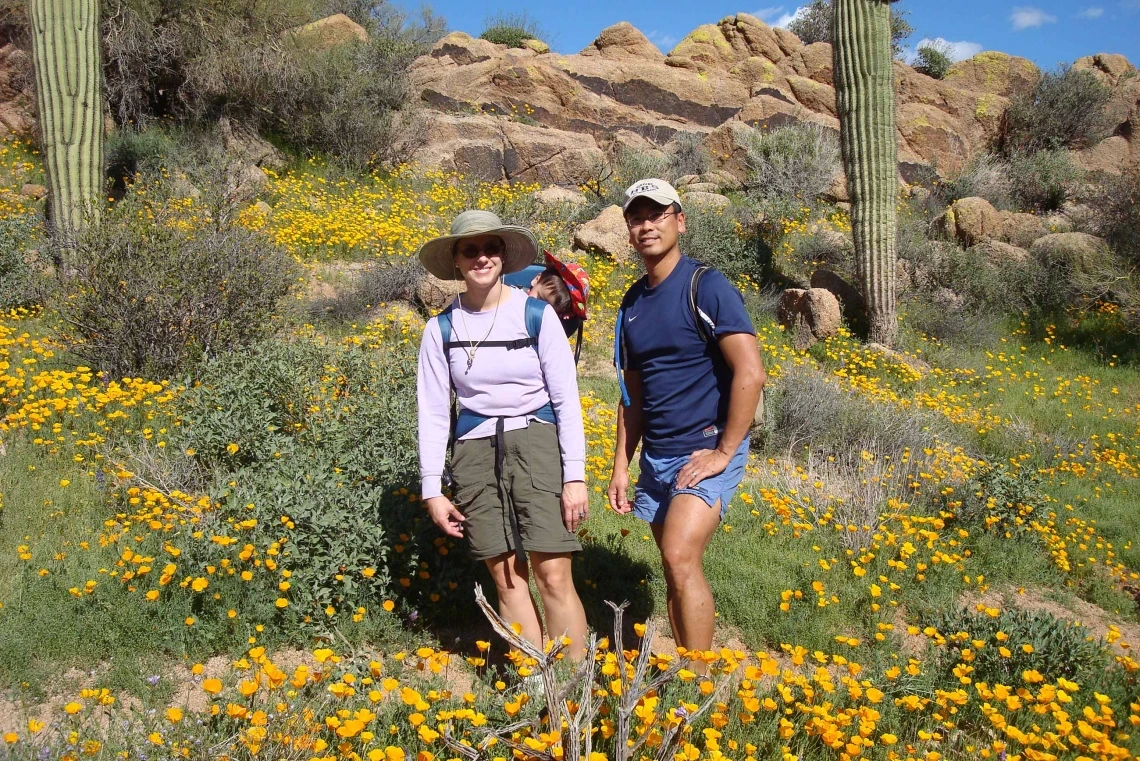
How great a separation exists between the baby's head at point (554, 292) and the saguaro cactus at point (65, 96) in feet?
19.8

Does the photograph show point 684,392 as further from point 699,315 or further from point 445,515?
point 445,515

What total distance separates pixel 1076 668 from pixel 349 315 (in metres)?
6.66

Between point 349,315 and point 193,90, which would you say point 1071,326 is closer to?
point 349,315

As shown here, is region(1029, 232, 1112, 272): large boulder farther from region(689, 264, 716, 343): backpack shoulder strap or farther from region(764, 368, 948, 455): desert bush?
region(689, 264, 716, 343): backpack shoulder strap

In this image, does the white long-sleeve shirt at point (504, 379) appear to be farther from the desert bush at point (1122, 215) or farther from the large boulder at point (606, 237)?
the desert bush at point (1122, 215)

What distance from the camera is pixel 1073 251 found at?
35.9 feet

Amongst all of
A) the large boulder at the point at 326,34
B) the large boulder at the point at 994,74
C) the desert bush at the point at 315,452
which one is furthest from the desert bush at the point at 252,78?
the large boulder at the point at 994,74

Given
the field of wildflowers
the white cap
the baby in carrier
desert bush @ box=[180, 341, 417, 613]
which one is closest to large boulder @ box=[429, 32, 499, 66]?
the field of wildflowers

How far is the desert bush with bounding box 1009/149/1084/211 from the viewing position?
14828 millimetres

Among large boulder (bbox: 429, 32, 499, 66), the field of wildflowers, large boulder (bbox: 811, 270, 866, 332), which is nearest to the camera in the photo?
the field of wildflowers

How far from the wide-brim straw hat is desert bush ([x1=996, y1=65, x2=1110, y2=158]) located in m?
17.6

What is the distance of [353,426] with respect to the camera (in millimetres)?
4223

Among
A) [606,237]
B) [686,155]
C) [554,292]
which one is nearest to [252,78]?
[606,237]

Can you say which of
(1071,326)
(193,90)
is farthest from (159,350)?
(1071,326)
